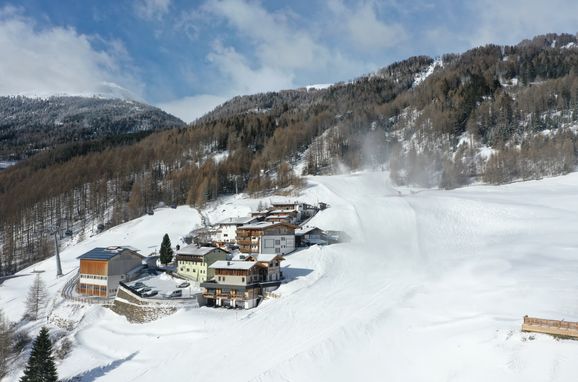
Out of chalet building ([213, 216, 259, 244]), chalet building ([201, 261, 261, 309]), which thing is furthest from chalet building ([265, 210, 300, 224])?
chalet building ([201, 261, 261, 309])

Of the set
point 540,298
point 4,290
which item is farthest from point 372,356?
point 4,290

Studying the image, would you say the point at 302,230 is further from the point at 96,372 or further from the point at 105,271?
the point at 96,372

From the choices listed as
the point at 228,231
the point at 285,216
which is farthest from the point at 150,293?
the point at 285,216

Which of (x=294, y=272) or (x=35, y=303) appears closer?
(x=294, y=272)

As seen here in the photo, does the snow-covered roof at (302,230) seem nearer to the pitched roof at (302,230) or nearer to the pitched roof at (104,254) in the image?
the pitched roof at (302,230)

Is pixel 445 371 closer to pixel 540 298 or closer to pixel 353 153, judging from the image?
pixel 540 298

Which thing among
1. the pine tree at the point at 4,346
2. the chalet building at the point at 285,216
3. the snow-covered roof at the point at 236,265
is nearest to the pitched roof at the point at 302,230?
the chalet building at the point at 285,216

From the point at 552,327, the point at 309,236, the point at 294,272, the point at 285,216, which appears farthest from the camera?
the point at 285,216
